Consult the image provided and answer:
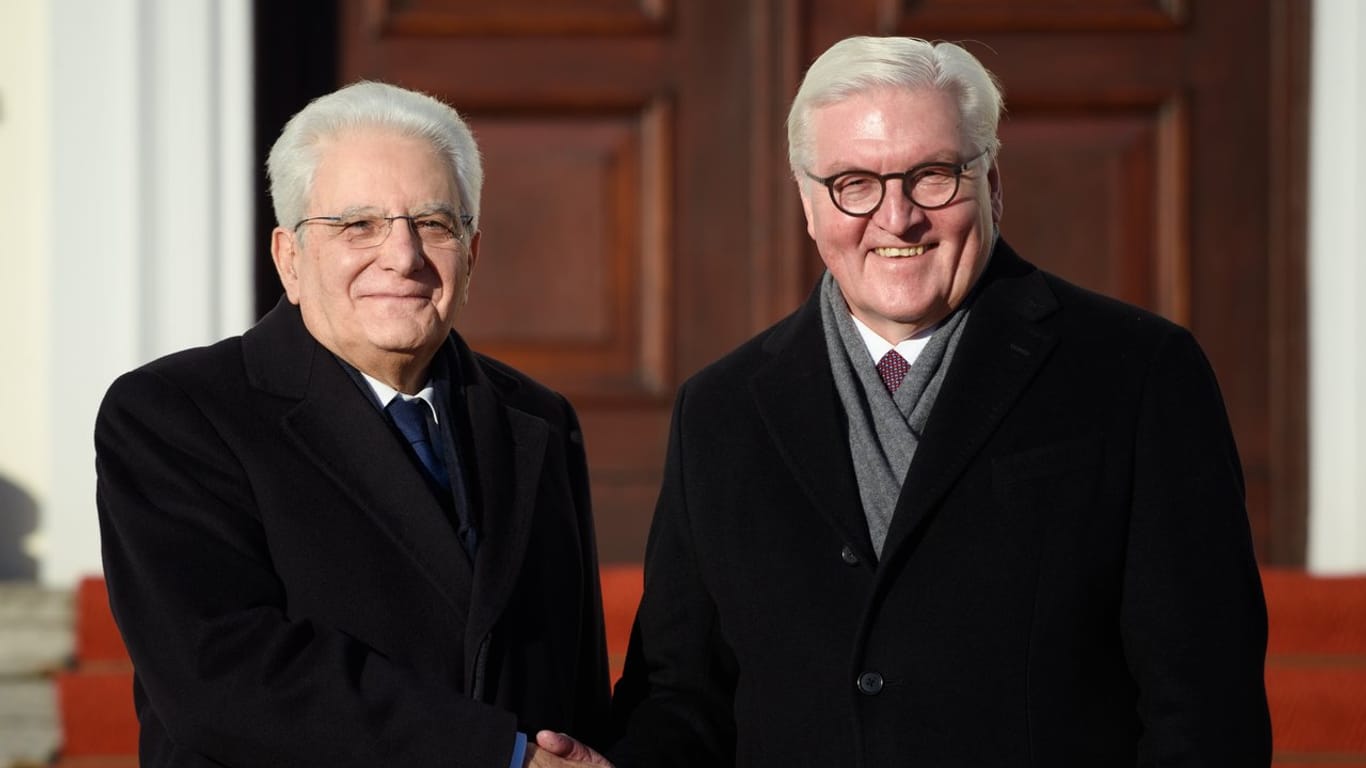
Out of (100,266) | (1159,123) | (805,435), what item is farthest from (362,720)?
(1159,123)

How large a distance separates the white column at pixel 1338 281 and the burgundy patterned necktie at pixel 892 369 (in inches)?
84.6

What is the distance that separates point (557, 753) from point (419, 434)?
1.44 ft

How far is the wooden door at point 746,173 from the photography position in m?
4.29

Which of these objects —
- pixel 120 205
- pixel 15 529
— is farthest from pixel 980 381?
pixel 15 529

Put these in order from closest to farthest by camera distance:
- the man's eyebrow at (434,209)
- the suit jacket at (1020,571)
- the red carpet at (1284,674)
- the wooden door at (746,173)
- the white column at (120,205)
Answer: the suit jacket at (1020,571) → the man's eyebrow at (434,209) → the red carpet at (1284,674) → the white column at (120,205) → the wooden door at (746,173)

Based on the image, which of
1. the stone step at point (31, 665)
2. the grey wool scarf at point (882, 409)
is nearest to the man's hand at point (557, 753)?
the grey wool scarf at point (882, 409)

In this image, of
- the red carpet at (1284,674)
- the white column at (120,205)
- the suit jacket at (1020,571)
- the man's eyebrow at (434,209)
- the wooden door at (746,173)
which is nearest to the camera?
the suit jacket at (1020,571)

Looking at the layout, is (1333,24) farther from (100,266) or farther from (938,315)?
(100,266)

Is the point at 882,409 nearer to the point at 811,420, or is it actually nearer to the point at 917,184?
the point at 811,420

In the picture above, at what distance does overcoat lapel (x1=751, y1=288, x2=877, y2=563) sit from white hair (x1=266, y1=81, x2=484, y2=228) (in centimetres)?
45

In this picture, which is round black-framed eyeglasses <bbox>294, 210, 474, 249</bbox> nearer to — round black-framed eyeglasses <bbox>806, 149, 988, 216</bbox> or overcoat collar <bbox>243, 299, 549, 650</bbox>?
overcoat collar <bbox>243, 299, 549, 650</bbox>

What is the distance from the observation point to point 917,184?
2.20m

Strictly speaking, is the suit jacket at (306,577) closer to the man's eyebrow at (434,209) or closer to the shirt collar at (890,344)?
the man's eyebrow at (434,209)

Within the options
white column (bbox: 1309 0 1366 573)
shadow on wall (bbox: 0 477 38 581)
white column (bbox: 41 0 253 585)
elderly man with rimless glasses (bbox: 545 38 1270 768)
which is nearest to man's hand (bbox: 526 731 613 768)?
elderly man with rimless glasses (bbox: 545 38 1270 768)
